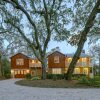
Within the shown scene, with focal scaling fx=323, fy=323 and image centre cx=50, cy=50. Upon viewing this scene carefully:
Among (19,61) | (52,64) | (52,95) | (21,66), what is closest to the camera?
(52,95)

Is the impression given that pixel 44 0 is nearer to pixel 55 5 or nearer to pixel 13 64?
pixel 55 5

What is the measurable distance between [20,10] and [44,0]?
9.72 ft

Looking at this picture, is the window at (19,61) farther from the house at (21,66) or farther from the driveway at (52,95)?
the driveway at (52,95)

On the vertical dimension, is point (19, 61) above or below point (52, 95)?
above

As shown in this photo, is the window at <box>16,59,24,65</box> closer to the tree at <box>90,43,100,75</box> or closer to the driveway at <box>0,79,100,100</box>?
the tree at <box>90,43,100,75</box>

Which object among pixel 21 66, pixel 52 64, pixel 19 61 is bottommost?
pixel 21 66

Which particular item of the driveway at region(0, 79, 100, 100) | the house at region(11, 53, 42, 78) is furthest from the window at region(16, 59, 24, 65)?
the driveway at region(0, 79, 100, 100)

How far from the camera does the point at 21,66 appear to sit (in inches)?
3290

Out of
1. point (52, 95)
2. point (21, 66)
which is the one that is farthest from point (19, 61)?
point (52, 95)

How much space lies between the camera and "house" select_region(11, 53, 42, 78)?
82875 millimetres

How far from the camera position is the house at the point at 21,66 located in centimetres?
8288

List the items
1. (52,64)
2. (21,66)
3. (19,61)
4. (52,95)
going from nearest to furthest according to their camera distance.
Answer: (52,95) < (52,64) < (21,66) < (19,61)

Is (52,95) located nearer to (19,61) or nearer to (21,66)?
(21,66)

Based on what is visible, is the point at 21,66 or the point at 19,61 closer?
the point at 21,66
